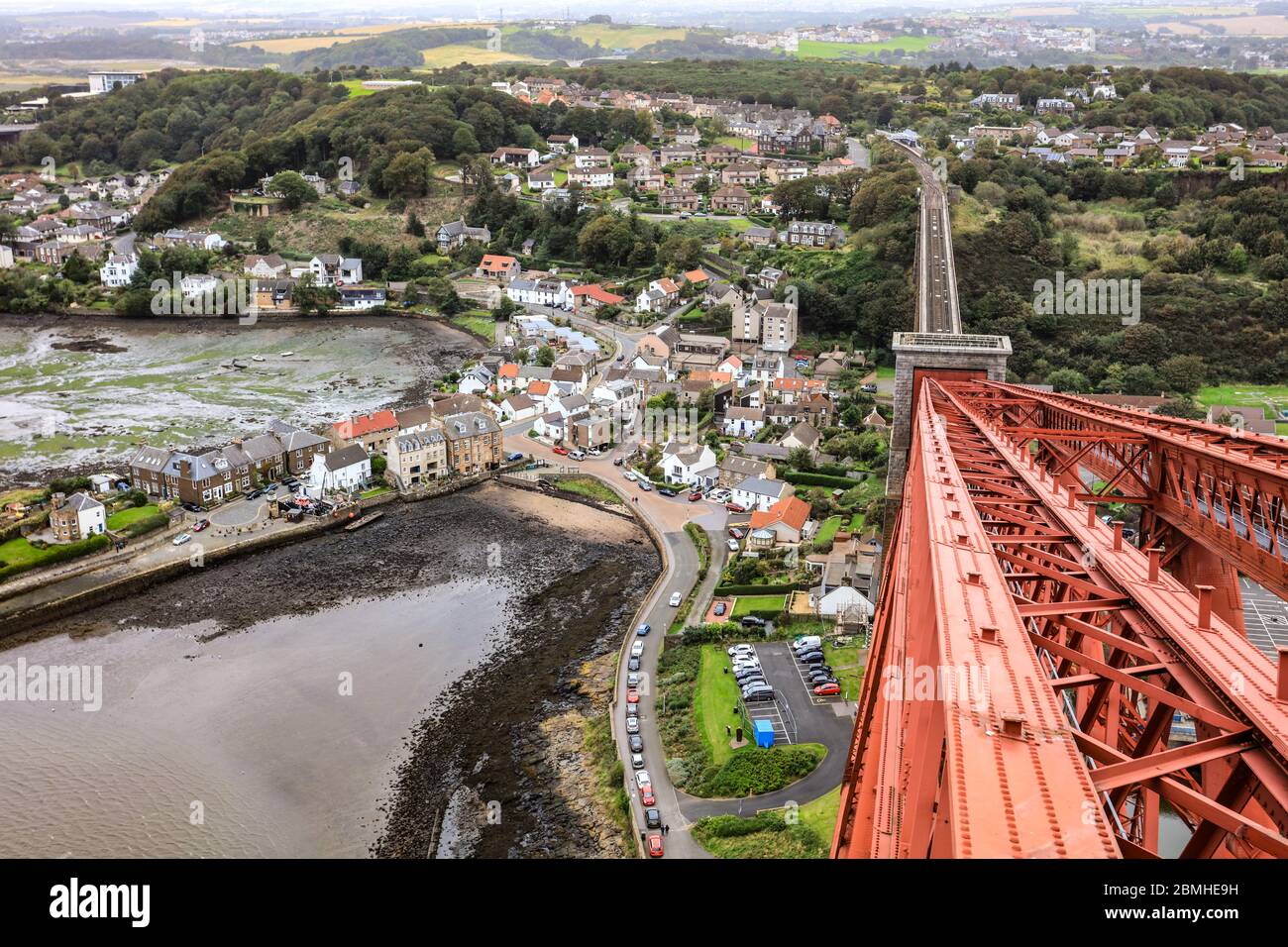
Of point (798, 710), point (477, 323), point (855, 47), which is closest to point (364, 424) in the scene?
point (477, 323)

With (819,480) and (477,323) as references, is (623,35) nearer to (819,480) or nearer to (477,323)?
(477,323)

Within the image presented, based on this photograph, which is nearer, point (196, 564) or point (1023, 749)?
point (1023, 749)

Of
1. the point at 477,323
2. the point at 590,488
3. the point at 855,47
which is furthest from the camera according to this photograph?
the point at 855,47

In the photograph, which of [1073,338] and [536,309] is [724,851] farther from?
[536,309]

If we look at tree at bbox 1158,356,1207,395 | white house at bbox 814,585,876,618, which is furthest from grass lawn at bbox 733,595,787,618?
tree at bbox 1158,356,1207,395

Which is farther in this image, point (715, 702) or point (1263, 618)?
point (1263, 618)
